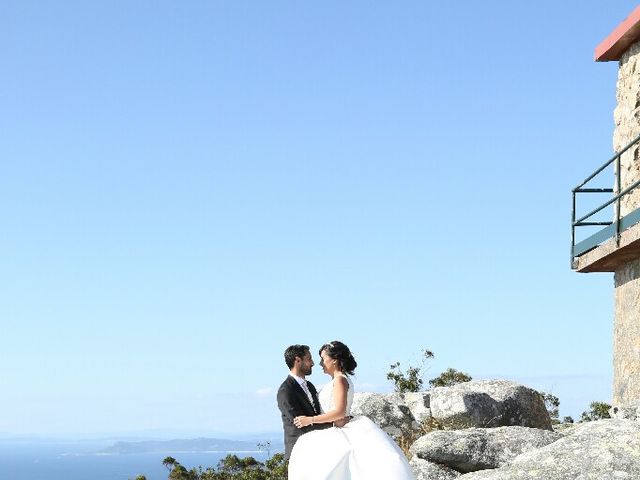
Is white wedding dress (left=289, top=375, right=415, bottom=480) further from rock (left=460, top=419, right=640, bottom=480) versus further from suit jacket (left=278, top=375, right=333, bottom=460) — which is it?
rock (left=460, top=419, right=640, bottom=480)

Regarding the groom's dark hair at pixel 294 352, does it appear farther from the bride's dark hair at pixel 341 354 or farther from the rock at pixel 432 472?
the rock at pixel 432 472

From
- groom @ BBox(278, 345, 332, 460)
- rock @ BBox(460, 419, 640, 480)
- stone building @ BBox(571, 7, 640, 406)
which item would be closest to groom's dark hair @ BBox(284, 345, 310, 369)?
groom @ BBox(278, 345, 332, 460)

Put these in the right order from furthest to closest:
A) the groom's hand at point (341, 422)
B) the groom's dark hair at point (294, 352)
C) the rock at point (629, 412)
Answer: the rock at point (629, 412), the groom's hand at point (341, 422), the groom's dark hair at point (294, 352)

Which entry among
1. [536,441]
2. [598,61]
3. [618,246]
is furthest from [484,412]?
[598,61]

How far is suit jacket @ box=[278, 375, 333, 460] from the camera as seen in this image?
34.7 feet

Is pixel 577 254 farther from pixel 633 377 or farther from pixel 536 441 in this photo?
pixel 536 441

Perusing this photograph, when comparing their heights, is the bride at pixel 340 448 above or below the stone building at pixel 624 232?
below

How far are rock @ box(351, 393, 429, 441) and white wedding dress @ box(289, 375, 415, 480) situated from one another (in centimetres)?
876

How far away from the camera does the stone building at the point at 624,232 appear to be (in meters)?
18.7

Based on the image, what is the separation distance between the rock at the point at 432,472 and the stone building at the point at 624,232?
5299mm

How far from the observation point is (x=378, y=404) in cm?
2011

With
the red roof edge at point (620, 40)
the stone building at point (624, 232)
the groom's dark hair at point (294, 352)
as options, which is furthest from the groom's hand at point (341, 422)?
the red roof edge at point (620, 40)

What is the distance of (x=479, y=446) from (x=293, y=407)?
4.59 m

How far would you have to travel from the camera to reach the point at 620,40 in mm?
20516
